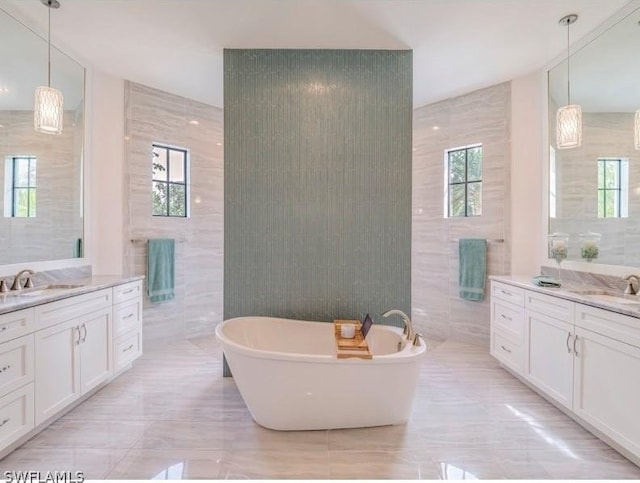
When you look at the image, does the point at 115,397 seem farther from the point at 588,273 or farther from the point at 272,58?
the point at 588,273

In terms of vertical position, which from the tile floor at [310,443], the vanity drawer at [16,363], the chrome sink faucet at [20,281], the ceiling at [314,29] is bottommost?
the tile floor at [310,443]

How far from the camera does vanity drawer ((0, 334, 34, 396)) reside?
1.73 meters

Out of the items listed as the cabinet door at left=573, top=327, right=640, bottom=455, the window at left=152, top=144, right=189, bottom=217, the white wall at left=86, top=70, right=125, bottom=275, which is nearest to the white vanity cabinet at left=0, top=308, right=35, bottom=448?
the white wall at left=86, top=70, right=125, bottom=275

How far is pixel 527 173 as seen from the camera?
327cm

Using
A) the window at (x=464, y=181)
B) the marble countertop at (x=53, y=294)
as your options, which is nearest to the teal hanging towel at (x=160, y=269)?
the marble countertop at (x=53, y=294)

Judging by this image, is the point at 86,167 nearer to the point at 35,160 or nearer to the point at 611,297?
the point at 35,160

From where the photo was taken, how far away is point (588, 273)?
102 inches

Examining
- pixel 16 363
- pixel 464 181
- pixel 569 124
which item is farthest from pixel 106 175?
pixel 569 124

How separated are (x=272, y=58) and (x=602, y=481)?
11.6 ft

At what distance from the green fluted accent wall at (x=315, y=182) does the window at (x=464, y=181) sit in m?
1.40

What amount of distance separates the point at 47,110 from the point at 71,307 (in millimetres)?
1377

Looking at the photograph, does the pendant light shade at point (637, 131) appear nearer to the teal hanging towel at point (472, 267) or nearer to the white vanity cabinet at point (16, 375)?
the teal hanging towel at point (472, 267)

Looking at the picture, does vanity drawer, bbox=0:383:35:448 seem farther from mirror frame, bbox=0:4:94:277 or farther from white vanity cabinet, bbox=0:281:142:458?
mirror frame, bbox=0:4:94:277

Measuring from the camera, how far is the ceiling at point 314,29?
2.28 metres
